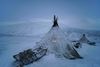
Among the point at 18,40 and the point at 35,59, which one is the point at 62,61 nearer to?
the point at 35,59

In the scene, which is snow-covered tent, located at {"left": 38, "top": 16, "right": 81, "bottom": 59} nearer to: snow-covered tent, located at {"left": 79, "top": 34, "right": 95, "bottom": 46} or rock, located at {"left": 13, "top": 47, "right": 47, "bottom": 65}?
rock, located at {"left": 13, "top": 47, "right": 47, "bottom": 65}

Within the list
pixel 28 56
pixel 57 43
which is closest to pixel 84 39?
pixel 57 43

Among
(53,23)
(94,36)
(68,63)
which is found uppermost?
(53,23)

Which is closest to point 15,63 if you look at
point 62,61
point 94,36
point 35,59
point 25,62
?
point 25,62

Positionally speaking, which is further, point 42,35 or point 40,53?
point 42,35

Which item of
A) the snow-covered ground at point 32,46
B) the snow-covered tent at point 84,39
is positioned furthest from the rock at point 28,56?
the snow-covered tent at point 84,39

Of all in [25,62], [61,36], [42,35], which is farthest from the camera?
[42,35]

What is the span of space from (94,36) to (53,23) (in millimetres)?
1710

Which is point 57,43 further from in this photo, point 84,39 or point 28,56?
point 84,39

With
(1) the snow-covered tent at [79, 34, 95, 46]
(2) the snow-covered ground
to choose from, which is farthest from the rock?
(1) the snow-covered tent at [79, 34, 95, 46]

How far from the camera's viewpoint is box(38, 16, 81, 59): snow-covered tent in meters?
4.84

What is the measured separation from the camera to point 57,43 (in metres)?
4.98

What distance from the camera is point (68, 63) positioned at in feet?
14.4

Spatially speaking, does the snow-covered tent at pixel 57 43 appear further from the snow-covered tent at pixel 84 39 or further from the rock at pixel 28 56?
the snow-covered tent at pixel 84 39
